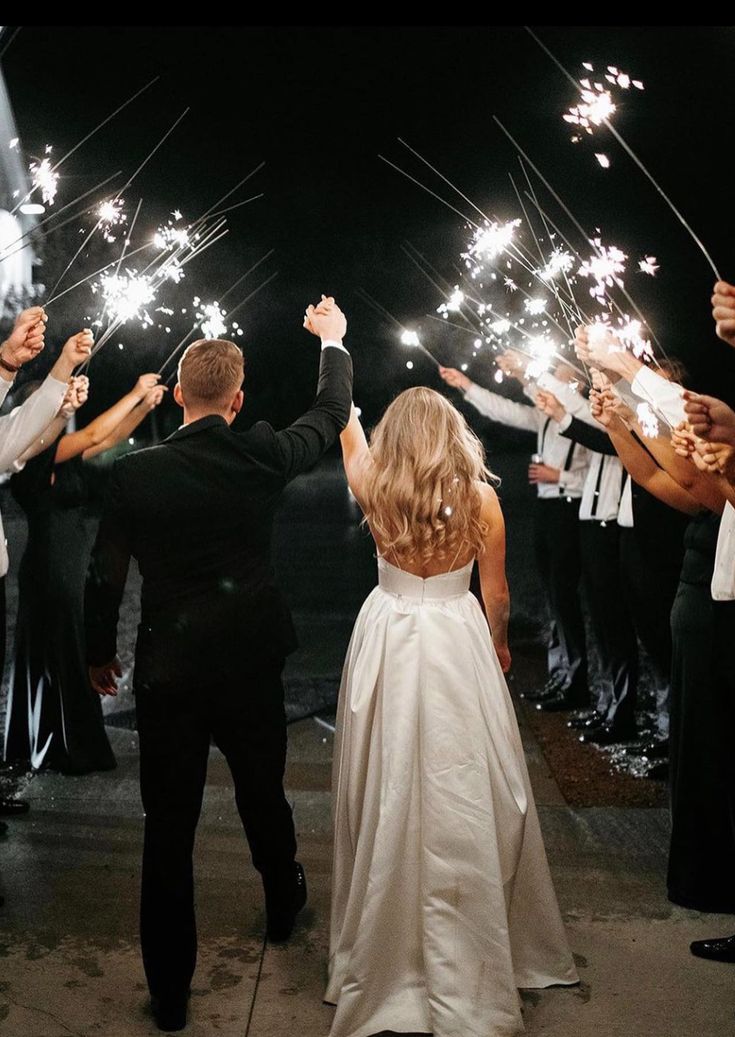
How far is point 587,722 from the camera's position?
244 inches

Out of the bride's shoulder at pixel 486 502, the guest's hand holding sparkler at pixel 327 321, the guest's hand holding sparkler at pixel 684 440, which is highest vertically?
the guest's hand holding sparkler at pixel 327 321

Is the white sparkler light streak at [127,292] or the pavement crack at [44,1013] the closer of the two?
the pavement crack at [44,1013]

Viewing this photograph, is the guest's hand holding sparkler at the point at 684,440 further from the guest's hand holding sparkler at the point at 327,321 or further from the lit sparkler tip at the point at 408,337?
the lit sparkler tip at the point at 408,337

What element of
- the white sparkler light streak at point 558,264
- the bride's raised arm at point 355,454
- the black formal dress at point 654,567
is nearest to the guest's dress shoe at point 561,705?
the black formal dress at point 654,567

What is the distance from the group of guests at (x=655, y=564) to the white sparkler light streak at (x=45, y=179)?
2.96 meters

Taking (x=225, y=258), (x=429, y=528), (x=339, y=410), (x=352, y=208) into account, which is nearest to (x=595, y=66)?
(x=352, y=208)

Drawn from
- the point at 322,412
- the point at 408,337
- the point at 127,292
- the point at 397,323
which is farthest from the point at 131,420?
the point at 408,337

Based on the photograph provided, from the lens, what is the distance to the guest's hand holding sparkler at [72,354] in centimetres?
406

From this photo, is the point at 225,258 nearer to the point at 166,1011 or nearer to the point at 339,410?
the point at 339,410

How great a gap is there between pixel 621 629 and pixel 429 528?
3.49 metres

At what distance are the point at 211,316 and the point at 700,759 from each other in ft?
14.3

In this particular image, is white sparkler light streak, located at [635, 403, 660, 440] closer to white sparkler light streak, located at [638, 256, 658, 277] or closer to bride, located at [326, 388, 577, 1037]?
bride, located at [326, 388, 577, 1037]

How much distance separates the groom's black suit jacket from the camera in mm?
3031

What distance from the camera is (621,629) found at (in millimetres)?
6172
